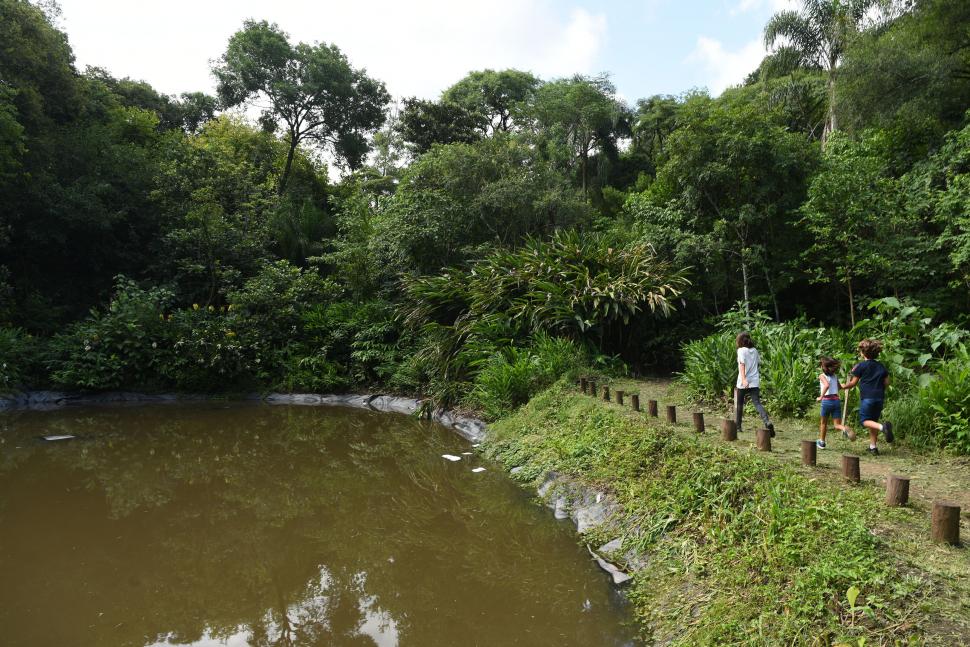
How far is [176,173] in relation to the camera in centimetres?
1461

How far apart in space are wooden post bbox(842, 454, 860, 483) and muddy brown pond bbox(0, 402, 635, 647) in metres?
1.85

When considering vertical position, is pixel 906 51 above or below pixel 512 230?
above

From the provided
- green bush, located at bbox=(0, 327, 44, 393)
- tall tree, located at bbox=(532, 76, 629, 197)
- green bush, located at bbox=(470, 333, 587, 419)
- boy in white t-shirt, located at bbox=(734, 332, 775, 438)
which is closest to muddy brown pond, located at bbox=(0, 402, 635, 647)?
green bush, located at bbox=(470, 333, 587, 419)

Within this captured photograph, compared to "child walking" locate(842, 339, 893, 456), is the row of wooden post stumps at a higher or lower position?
lower

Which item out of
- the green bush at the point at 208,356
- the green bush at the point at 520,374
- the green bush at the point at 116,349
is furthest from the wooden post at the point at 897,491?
the green bush at the point at 116,349

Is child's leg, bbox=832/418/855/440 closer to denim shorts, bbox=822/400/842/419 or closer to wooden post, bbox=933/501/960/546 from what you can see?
denim shorts, bbox=822/400/842/419

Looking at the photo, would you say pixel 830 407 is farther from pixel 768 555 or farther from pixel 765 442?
pixel 768 555

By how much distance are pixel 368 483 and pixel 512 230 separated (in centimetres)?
816

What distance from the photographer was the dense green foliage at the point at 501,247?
8.68 meters

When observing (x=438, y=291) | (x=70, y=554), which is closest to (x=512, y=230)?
(x=438, y=291)

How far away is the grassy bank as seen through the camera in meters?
2.65

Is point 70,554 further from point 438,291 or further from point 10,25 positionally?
point 10,25

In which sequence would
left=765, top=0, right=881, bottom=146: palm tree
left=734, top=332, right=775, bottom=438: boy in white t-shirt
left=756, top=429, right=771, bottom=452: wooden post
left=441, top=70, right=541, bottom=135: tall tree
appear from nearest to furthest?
left=756, top=429, right=771, bottom=452: wooden post < left=734, top=332, right=775, bottom=438: boy in white t-shirt < left=765, top=0, right=881, bottom=146: palm tree < left=441, top=70, right=541, bottom=135: tall tree

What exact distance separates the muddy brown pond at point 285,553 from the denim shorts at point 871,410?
2893 millimetres
